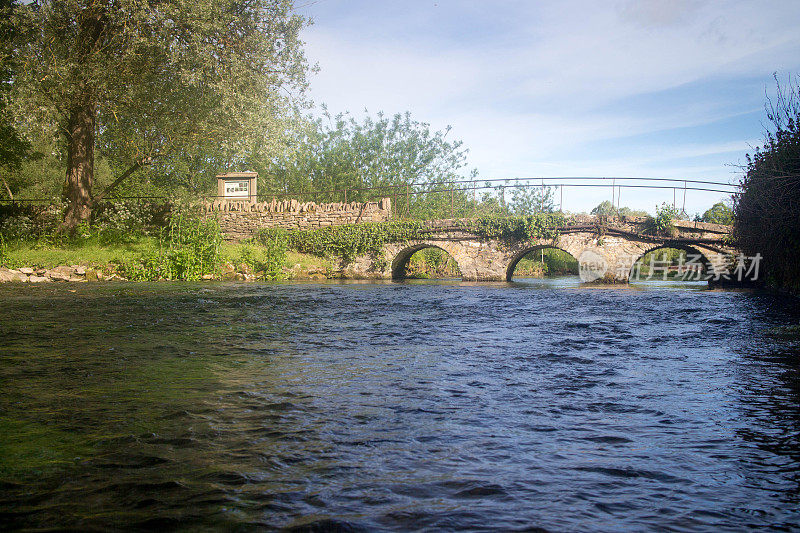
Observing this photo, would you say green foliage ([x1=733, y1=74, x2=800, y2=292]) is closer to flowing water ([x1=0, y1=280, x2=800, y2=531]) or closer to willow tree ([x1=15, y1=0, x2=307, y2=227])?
A: flowing water ([x1=0, y1=280, x2=800, y2=531])

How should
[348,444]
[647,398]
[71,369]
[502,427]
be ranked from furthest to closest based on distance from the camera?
[71,369], [647,398], [502,427], [348,444]

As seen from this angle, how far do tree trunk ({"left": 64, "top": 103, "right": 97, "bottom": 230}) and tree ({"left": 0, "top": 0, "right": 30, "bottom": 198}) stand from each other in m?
1.79

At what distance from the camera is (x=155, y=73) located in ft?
66.4

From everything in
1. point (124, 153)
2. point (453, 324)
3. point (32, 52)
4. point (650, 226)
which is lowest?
point (453, 324)

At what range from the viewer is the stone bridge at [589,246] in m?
22.6

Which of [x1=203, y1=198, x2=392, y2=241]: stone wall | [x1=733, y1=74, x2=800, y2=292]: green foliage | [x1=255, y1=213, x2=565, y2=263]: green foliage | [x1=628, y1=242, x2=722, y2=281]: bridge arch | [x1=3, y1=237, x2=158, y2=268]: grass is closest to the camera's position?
[x1=733, y1=74, x2=800, y2=292]: green foliage

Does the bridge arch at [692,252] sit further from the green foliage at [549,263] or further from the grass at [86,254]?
the grass at [86,254]

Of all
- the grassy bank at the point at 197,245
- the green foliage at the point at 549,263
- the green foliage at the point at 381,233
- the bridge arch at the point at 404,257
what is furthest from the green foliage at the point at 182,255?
the green foliage at the point at 549,263

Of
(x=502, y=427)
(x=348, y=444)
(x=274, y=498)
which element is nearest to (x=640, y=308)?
(x=502, y=427)

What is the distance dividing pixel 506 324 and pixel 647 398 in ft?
16.4

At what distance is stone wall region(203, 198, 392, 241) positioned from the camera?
2705 centimetres

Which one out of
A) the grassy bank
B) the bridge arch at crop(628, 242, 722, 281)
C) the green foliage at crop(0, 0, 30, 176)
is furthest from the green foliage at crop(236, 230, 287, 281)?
the bridge arch at crop(628, 242, 722, 281)

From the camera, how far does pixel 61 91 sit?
17984 mm

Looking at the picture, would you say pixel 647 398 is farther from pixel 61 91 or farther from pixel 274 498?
pixel 61 91
